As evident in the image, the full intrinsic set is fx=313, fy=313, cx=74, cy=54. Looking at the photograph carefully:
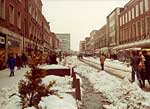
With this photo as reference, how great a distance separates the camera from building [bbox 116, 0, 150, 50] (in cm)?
5291

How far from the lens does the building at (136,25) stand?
52906 mm

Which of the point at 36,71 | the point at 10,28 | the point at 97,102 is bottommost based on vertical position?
the point at 97,102

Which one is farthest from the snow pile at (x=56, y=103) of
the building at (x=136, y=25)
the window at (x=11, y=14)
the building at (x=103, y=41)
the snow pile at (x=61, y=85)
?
the building at (x=103, y=41)

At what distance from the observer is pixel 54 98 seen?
30.6 ft

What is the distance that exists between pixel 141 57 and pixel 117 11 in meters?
74.4

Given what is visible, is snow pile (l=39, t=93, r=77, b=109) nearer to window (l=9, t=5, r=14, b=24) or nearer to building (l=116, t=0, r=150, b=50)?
window (l=9, t=5, r=14, b=24)

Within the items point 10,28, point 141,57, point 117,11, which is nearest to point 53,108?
point 141,57

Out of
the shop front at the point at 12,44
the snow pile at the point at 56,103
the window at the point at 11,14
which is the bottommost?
the snow pile at the point at 56,103

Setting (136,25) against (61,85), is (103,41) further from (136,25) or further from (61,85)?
(61,85)

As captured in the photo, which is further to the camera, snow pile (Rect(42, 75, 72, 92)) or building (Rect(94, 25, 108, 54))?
building (Rect(94, 25, 108, 54))

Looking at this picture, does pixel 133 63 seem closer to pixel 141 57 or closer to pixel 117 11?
pixel 141 57

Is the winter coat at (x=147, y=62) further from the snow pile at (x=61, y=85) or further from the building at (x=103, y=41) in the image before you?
the building at (x=103, y=41)

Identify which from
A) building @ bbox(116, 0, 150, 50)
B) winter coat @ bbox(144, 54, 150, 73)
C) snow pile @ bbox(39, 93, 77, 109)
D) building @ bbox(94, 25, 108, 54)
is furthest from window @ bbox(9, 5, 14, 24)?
building @ bbox(94, 25, 108, 54)

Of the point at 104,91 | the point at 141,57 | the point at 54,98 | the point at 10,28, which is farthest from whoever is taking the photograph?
the point at 10,28
